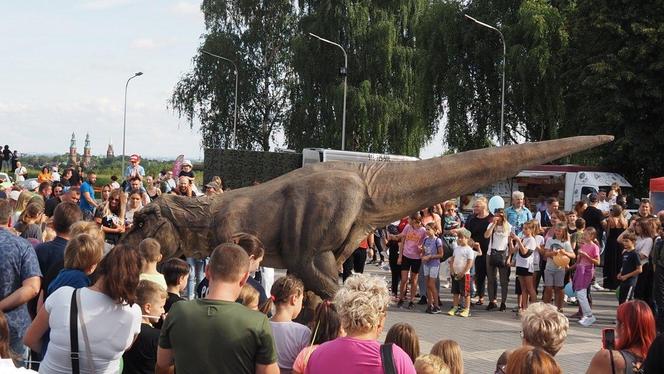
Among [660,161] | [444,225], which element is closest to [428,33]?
[660,161]

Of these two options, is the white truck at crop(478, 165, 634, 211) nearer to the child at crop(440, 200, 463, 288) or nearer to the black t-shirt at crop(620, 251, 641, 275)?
the child at crop(440, 200, 463, 288)

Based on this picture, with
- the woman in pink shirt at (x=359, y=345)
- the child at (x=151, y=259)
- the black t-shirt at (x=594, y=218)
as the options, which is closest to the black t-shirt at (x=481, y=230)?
the black t-shirt at (x=594, y=218)

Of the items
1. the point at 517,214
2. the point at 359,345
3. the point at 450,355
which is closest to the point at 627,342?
the point at 450,355

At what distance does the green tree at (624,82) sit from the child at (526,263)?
790 inches

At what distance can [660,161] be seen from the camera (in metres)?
31.8

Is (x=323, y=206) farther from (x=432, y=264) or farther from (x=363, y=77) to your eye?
(x=363, y=77)

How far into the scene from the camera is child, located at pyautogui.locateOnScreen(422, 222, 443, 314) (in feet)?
43.6

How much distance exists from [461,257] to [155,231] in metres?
6.02

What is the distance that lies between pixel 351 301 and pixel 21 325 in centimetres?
284

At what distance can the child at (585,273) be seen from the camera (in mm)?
12328

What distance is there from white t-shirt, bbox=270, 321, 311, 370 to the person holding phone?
1.61 m

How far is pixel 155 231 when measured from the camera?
8.50 m

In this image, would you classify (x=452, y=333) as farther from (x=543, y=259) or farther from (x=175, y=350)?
(x=175, y=350)

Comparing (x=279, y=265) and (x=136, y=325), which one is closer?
(x=136, y=325)
